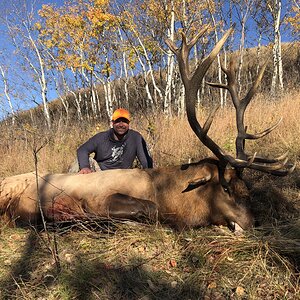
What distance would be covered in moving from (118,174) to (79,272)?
1.59m

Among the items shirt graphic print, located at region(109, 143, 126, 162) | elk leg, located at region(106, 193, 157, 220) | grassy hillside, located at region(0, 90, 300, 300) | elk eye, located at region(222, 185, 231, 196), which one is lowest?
grassy hillside, located at region(0, 90, 300, 300)

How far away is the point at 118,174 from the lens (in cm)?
414

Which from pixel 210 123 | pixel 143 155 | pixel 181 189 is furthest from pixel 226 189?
pixel 143 155

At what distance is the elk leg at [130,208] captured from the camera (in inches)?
135

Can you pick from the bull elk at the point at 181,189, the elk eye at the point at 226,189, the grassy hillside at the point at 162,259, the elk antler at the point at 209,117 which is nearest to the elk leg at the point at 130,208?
the bull elk at the point at 181,189

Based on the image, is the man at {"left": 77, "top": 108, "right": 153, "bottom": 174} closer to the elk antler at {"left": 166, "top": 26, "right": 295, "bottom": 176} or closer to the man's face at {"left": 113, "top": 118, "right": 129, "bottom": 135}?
the man's face at {"left": 113, "top": 118, "right": 129, "bottom": 135}

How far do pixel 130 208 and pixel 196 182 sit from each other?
762 millimetres

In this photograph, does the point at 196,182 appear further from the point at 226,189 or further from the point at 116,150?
the point at 116,150

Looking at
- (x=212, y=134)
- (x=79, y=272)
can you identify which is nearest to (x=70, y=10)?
(x=212, y=134)

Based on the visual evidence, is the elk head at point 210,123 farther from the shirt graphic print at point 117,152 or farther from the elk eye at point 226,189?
the shirt graphic print at point 117,152

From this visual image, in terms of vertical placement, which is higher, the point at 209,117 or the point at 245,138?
the point at 209,117

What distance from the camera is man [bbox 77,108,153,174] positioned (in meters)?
5.22

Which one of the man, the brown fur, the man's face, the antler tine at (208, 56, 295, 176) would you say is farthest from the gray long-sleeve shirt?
the antler tine at (208, 56, 295, 176)

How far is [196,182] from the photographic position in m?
3.43
